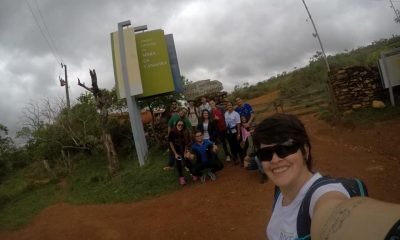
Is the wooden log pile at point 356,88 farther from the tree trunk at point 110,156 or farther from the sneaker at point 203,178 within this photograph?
the tree trunk at point 110,156

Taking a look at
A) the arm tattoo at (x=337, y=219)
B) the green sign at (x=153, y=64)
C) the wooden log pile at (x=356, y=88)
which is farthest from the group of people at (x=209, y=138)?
the arm tattoo at (x=337, y=219)

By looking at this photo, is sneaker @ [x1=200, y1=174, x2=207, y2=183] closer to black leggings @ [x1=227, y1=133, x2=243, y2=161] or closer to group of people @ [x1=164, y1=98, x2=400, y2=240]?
black leggings @ [x1=227, y1=133, x2=243, y2=161]

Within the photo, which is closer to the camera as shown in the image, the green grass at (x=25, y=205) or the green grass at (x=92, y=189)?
the green grass at (x=92, y=189)

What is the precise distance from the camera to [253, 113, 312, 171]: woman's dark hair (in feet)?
5.56

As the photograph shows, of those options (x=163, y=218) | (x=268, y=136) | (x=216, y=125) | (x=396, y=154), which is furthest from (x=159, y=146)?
(x=268, y=136)

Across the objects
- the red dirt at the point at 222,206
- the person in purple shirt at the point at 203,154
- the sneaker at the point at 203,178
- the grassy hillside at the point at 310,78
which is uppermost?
the grassy hillside at the point at 310,78

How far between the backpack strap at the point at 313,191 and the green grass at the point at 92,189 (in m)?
7.00

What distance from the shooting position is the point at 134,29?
1256 cm

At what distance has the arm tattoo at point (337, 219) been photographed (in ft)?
2.92

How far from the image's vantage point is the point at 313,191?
137cm

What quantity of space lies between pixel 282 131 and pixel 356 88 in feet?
35.5

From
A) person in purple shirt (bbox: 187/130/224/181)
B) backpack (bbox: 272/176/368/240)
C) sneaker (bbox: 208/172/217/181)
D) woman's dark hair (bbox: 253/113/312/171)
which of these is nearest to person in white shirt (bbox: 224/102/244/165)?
person in purple shirt (bbox: 187/130/224/181)

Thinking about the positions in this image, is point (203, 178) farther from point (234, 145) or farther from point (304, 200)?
point (304, 200)

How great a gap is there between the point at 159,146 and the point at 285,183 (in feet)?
39.5
